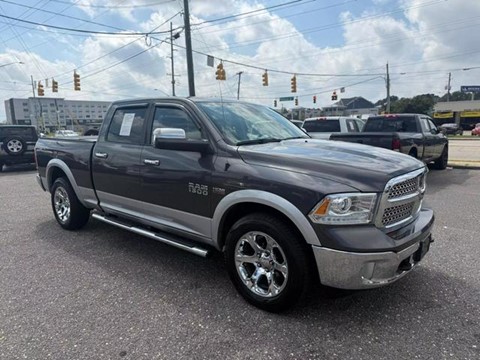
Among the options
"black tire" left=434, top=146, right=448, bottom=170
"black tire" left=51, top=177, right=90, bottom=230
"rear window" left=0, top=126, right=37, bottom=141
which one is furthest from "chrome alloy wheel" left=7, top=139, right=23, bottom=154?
"black tire" left=434, top=146, right=448, bottom=170

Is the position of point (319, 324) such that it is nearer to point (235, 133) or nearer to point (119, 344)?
point (119, 344)

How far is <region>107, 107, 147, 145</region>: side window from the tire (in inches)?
70.2

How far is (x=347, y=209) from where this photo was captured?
2672mm

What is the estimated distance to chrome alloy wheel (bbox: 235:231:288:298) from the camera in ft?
9.93

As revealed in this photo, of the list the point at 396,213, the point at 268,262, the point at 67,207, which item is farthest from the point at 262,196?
the point at 67,207

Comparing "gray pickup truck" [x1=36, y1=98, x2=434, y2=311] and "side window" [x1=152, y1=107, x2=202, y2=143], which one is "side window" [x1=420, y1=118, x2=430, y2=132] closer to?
"gray pickup truck" [x1=36, y1=98, x2=434, y2=311]

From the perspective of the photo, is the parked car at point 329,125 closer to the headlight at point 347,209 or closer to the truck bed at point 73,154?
the truck bed at point 73,154

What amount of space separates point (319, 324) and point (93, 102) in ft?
339

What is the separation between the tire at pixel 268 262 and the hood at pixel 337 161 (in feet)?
1.57

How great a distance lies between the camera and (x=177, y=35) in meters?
19.3

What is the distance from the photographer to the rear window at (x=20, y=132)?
13.3 metres

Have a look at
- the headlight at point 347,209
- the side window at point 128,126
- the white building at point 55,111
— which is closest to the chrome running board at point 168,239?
the side window at point 128,126

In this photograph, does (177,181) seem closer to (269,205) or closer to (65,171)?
(269,205)

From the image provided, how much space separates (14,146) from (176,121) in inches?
465
